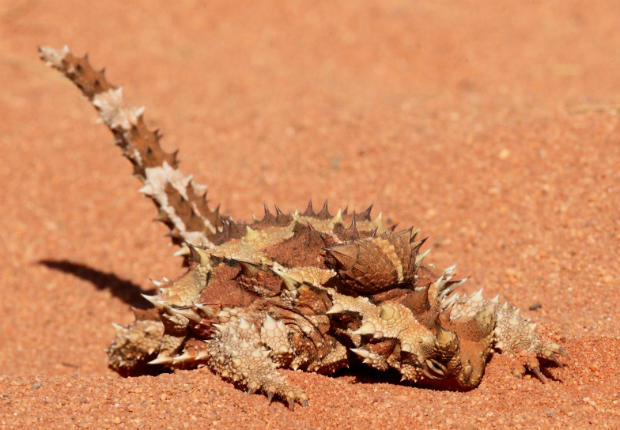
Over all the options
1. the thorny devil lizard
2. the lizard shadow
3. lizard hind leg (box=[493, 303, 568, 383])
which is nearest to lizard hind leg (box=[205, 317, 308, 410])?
the thorny devil lizard

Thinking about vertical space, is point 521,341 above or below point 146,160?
below

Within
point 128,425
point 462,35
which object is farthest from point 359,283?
point 462,35

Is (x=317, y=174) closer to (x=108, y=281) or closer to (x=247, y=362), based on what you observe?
(x=108, y=281)

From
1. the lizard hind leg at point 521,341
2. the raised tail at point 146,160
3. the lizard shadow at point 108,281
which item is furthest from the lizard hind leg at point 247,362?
the lizard shadow at point 108,281

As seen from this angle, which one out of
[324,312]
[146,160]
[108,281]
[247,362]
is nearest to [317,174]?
[108,281]

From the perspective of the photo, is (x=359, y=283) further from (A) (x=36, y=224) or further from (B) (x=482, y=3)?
(B) (x=482, y=3)

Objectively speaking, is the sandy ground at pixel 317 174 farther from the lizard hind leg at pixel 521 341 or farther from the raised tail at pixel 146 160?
the raised tail at pixel 146 160
